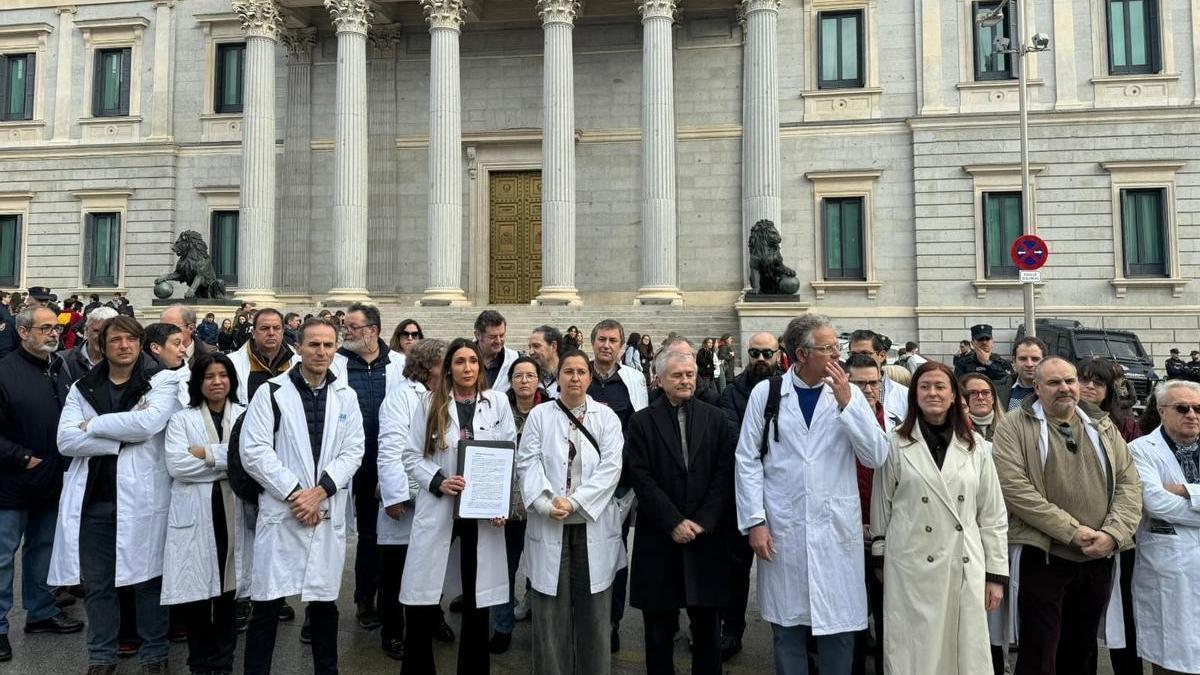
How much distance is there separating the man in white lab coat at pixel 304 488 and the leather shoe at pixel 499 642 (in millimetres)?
1292

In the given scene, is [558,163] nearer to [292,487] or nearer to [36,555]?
[36,555]

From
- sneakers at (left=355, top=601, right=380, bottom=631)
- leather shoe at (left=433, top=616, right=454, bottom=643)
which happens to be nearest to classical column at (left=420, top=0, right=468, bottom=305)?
sneakers at (left=355, top=601, right=380, bottom=631)

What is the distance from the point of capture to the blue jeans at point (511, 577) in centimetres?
611

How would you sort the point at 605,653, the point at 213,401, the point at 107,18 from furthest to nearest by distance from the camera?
the point at 107,18, the point at 213,401, the point at 605,653

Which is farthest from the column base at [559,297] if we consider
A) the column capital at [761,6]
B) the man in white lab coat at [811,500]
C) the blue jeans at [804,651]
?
the blue jeans at [804,651]

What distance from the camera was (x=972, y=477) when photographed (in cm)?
452

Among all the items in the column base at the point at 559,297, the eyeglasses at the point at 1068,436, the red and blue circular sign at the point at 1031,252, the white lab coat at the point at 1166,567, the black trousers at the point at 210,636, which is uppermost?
the red and blue circular sign at the point at 1031,252

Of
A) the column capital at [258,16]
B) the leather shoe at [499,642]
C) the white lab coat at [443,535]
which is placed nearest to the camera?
the white lab coat at [443,535]

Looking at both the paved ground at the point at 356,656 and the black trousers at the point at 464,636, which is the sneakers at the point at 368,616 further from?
the black trousers at the point at 464,636

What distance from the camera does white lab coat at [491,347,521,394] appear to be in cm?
652

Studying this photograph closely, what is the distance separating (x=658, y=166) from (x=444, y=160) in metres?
5.93

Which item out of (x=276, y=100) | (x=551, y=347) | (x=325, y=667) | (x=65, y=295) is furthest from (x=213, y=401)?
(x=65, y=295)

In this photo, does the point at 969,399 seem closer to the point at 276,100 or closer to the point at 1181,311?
the point at 1181,311

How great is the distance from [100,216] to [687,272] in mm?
20581
